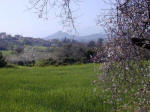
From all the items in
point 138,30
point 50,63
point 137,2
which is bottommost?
point 50,63

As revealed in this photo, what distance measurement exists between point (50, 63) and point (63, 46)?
5.49 metres

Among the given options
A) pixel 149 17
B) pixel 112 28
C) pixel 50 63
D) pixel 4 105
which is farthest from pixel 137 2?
pixel 50 63

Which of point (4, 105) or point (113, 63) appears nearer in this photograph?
point (113, 63)

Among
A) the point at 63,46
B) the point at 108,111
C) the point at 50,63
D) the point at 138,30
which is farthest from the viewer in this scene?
the point at 63,46

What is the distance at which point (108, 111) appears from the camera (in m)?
5.27

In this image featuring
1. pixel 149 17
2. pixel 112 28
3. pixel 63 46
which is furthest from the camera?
pixel 63 46

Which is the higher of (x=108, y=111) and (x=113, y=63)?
(x=113, y=63)

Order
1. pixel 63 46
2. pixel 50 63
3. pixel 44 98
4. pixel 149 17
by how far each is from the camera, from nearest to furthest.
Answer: pixel 149 17 < pixel 44 98 < pixel 50 63 < pixel 63 46

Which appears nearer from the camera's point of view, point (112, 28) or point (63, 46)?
point (112, 28)

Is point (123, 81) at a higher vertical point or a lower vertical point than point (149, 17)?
lower

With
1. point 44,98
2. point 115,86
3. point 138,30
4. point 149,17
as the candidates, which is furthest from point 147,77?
point 44,98

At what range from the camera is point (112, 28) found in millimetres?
4074

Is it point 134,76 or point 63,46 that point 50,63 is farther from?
point 134,76

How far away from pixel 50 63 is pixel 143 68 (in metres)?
24.4
